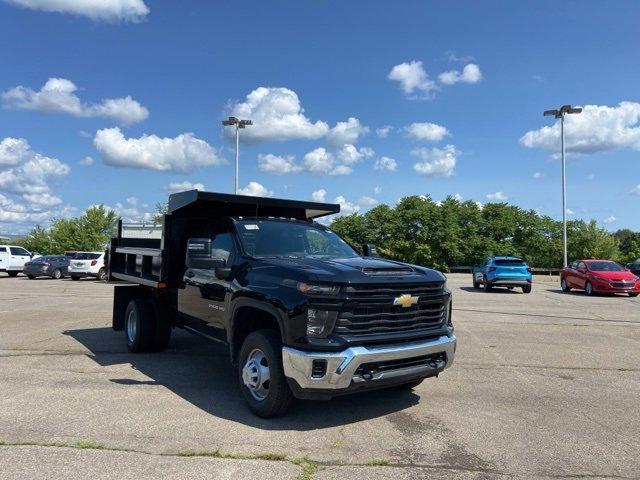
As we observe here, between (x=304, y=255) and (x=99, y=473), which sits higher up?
(x=304, y=255)

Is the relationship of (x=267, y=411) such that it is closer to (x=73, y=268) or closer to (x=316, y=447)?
(x=316, y=447)

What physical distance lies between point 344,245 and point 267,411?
8.36 feet

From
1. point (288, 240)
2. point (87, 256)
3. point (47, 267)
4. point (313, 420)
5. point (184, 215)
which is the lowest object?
point (313, 420)

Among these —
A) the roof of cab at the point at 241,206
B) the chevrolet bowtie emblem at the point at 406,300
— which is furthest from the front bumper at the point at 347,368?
A: the roof of cab at the point at 241,206

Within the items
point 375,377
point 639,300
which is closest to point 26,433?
point 375,377

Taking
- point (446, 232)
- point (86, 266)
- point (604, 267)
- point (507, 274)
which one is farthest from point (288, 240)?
point (446, 232)

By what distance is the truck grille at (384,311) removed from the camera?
15.2ft

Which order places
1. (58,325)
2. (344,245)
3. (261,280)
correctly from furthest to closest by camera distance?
(58,325) → (344,245) → (261,280)

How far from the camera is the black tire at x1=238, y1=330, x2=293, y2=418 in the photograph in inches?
187

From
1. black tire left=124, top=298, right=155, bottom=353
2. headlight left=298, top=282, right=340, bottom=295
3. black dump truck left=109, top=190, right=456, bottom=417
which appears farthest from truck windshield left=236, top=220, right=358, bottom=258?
black tire left=124, top=298, right=155, bottom=353

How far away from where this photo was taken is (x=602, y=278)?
19984mm

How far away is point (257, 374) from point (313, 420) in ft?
2.21

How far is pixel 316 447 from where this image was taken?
432 centimetres

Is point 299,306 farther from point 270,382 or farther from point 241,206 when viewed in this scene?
point 241,206
